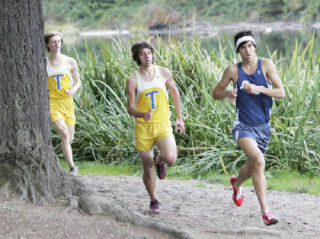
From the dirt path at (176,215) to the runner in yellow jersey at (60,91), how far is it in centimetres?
61

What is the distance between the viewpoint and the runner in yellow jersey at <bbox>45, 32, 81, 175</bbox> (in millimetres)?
7410

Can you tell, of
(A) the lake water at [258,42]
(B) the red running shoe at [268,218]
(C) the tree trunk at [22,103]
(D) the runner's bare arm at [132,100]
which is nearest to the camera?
(C) the tree trunk at [22,103]

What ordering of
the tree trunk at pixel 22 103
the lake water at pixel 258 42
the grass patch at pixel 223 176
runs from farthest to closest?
the lake water at pixel 258 42
the grass patch at pixel 223 176
the tree trunk at pixel 22 103

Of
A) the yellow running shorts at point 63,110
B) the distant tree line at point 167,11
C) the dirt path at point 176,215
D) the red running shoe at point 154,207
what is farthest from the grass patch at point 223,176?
the distant tree line at point 167,11

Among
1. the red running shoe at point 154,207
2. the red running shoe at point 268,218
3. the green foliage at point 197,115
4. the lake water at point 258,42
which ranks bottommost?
the red running shoe at point 154,207

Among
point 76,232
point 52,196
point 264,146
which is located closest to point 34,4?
point 52,196

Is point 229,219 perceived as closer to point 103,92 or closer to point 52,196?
point 52,196

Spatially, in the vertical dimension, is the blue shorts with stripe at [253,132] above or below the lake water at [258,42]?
below

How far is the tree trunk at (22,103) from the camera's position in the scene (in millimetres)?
4637

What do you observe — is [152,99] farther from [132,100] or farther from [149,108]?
[132,100]

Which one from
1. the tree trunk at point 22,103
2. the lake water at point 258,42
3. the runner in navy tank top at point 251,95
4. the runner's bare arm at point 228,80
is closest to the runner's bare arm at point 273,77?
the runner in navy tank top at point 251,95

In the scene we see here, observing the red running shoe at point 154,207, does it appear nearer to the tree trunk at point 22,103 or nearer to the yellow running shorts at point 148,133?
the yellow running shorts at point 148,133

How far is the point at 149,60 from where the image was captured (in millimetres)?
5629

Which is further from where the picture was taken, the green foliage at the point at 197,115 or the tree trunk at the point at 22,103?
the green foliage at the point at 197,115
